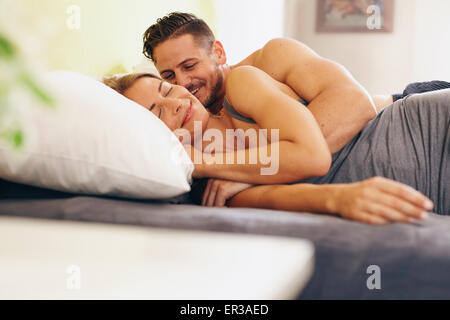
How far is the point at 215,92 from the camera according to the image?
5.64 ft

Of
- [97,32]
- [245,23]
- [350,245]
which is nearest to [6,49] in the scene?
[350,245]

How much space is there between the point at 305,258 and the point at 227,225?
0.45 ft

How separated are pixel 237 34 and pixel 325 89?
72.5 inches

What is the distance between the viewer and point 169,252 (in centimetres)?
64

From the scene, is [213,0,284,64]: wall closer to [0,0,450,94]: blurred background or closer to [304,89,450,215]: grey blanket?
[0,0,450,94]: blurred background

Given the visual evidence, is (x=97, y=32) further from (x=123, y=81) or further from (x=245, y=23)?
(x=245, y=23)

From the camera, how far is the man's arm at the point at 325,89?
1.23 meters

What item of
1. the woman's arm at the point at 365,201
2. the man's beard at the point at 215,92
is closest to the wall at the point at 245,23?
the man's beard at the point at 215,92

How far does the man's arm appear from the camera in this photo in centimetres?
123

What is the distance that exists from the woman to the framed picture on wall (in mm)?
2815

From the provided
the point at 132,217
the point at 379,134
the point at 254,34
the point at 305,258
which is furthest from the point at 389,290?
the point at 254,34

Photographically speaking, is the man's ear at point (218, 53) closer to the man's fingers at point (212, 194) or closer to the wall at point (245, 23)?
the man's fingers at point (212, 194)

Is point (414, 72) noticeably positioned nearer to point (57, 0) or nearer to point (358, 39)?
point (358, 39)

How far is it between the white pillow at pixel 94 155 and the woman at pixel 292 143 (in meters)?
0.26
